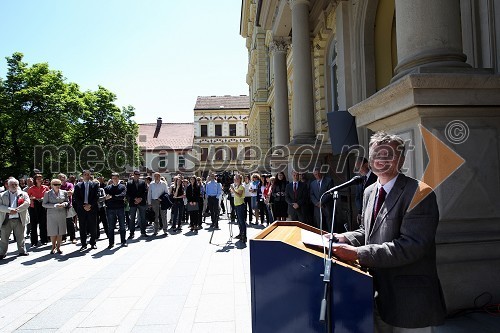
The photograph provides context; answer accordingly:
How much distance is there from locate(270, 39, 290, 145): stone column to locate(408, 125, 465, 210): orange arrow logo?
11447 millimetres

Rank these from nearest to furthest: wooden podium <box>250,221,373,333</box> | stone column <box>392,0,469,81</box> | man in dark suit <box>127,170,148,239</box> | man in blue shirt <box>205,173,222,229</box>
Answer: wooden podium <box>250,221,373,333</box>
stone column <box>392,0,469,81</box>
man in dark suit <box>127,170,148,239</box>
man in blue shirt <box>205,173,222,229</box>

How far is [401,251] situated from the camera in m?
2.29

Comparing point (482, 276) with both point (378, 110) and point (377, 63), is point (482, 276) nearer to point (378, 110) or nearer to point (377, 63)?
point (378, 110)

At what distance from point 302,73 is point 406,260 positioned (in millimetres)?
9705

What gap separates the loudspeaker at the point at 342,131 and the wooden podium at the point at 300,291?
6.56 m

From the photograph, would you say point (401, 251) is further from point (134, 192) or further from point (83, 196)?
point (134, 192)

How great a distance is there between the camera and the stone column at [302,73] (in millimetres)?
11312

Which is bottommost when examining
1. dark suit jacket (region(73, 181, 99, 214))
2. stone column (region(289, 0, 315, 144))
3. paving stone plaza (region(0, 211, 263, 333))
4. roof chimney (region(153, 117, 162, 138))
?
paving stone plaza (region(0, 211, 263, 333))

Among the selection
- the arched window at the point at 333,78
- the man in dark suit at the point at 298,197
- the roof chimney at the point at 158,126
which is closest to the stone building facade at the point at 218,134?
the roof chimney at the point at 158,126

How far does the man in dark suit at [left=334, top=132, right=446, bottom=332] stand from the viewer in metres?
2.31

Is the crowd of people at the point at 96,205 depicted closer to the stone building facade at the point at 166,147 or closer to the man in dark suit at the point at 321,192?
the man in dark suit at the point at 321,192

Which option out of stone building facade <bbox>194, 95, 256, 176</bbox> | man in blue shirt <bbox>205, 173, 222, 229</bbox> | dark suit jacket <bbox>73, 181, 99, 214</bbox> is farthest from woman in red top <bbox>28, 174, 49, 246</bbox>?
stone building facade <bbox>194, 95, 256, 176</bbox>

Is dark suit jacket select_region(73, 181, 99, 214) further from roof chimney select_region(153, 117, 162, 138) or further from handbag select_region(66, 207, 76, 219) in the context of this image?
roof chimney select_region(153, 117, 162, 138)

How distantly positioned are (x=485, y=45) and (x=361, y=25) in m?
5.66
